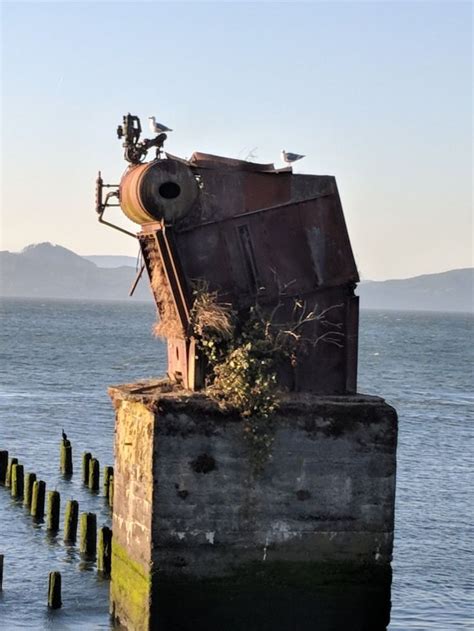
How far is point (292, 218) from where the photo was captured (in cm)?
1880

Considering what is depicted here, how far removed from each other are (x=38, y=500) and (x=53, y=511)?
1.87m

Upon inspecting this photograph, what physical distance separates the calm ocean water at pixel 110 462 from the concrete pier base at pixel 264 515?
4.47m

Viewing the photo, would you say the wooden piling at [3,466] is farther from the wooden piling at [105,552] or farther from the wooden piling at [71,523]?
the wooden piling at [105,552]

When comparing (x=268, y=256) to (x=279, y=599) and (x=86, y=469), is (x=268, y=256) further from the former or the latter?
(x=86, y=469)

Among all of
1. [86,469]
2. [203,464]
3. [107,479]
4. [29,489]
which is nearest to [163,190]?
[203,464]

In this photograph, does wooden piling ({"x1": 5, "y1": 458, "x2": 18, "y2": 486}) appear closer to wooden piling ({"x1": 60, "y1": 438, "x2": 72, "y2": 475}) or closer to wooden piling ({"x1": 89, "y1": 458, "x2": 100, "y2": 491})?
wooden piling ({"x1": 89, "y1": 458, "x2": 100, "y2": 491})

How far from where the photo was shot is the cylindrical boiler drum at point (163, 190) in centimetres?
1800

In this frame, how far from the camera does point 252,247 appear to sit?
61.1ft

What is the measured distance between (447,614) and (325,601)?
6673mm

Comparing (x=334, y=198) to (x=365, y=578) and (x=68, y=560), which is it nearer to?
(x=365, y=578)

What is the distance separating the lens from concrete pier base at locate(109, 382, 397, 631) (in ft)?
57.5

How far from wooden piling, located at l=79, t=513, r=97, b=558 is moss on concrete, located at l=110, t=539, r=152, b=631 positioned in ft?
24.9

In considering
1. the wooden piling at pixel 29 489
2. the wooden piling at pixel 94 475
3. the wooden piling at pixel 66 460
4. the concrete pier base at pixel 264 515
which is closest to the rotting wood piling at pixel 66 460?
the wooden piling at pixel 66 460

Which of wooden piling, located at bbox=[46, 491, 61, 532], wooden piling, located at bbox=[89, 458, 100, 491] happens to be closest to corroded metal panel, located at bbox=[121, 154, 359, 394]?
wooden piling, located at bbox=[46, 491, 61, 532]
